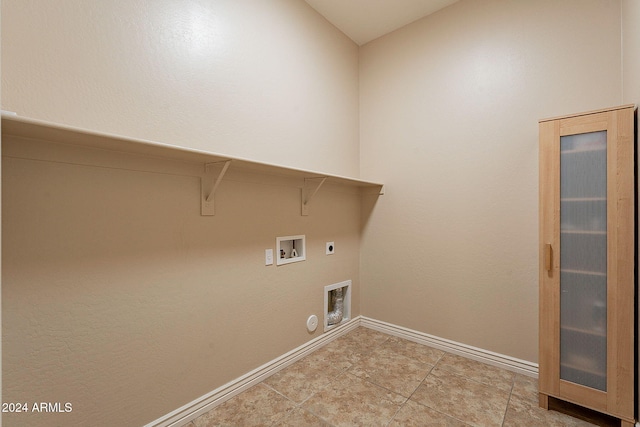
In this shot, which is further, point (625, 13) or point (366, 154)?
point (366, 154)

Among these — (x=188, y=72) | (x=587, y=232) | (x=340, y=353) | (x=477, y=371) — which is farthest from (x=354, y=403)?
(x=188, y=72)

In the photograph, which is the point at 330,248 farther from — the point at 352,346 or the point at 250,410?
the point at 250,410

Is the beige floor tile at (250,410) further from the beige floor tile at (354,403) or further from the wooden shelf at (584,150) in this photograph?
the wooden shelf at (584,150)

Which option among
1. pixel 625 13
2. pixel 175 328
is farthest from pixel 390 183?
pixel 175 328

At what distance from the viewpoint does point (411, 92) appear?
2.71m

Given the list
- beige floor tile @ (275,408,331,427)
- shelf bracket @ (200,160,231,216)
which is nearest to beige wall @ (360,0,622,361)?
beige floor tile @ (275,408,331,427)

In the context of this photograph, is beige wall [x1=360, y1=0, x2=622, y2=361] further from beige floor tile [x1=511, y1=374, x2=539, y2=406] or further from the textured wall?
the textured wall

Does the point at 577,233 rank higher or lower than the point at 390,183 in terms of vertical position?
lower

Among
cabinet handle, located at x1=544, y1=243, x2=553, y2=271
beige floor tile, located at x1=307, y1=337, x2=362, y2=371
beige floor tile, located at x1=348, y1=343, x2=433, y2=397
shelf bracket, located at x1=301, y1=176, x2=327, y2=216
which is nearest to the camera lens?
cabinet handle, located at x1=544, y1=243, x2=553, y2=271

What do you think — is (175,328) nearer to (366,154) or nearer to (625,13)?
(366,154)

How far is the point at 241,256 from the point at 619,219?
2.27 m

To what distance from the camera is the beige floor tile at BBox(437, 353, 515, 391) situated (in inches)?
80.0

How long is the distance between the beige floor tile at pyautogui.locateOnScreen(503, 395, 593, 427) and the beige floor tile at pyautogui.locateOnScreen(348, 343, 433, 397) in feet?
1.81

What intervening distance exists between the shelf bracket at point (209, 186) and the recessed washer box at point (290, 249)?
24.4 inches
